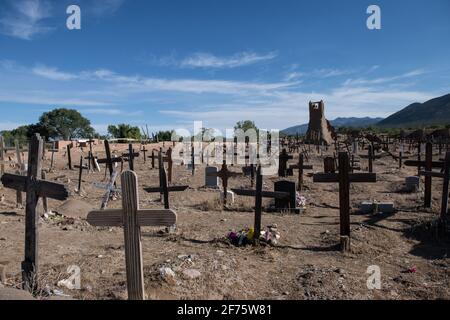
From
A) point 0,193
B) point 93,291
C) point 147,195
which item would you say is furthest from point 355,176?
point 0,193

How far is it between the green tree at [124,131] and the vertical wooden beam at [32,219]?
69.4m

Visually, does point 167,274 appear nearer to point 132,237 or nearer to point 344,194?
point 132,237

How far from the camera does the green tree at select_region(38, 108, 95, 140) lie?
7769cm

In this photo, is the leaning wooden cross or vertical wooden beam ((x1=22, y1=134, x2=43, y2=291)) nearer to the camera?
the leaning wooden cross

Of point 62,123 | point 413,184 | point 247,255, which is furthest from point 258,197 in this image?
point 62,123

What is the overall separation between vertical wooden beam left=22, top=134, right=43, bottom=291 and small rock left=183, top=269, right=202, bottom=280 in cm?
206

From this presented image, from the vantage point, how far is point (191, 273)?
579cm

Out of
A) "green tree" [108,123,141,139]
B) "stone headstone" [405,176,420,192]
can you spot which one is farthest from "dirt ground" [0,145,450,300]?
"green tree" [108,123,141,139]

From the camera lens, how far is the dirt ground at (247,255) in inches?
218

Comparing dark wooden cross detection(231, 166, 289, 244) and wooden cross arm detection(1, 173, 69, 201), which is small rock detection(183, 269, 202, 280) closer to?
wooden cross arm detection(1, 173, 69, 201)

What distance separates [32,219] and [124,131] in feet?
235
